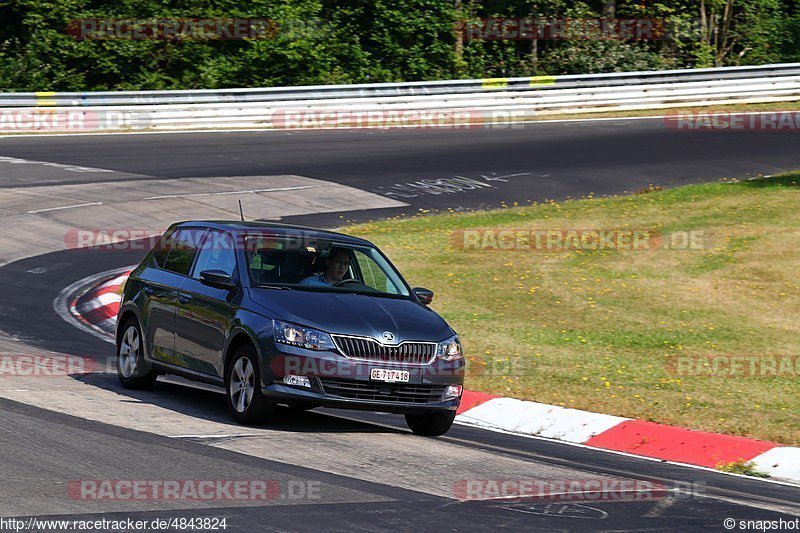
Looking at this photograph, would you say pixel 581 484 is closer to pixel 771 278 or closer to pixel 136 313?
pixel 136 313

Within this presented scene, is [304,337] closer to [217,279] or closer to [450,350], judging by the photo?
[217,279]

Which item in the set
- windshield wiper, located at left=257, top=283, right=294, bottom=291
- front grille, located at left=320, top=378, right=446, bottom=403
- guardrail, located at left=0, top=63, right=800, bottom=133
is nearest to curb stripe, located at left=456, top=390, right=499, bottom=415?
front grille, located at left=320, top=378, right=446, bottom=403

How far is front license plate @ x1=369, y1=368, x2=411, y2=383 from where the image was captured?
30.0ft

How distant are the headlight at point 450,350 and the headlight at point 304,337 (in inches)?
38.2

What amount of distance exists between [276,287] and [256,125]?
76.2 feet

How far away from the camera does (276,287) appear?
976cm

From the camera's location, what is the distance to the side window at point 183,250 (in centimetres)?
1084

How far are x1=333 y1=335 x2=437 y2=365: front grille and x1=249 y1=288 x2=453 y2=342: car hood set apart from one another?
0.05m

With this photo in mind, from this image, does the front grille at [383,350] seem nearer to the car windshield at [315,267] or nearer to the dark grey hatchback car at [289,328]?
the dark grey hatchback car at [289,328]

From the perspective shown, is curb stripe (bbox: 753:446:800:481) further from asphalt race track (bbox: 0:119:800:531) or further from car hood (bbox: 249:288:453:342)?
car hood (bbox: 249:288:453:342)

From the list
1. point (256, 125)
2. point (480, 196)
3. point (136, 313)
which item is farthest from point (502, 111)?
point (136, 313)

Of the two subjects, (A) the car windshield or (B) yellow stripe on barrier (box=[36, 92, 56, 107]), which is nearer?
(A) the car windshield

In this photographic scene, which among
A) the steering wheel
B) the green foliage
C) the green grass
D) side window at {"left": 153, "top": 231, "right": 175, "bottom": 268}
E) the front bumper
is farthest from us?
the green foliage

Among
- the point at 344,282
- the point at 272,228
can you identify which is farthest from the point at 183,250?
the point at 344,282
